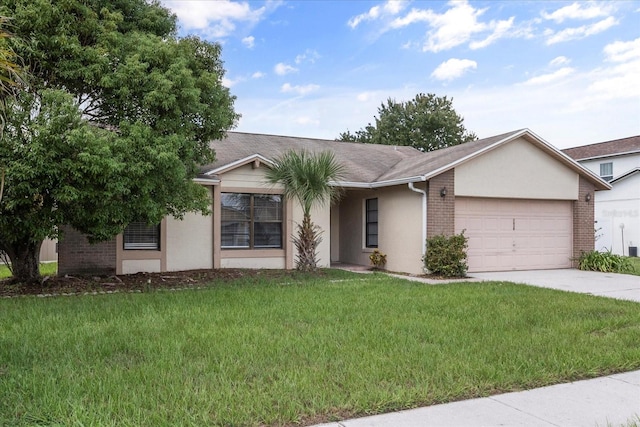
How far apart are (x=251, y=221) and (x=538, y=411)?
1112 centimetres

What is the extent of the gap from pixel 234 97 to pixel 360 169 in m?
5.93

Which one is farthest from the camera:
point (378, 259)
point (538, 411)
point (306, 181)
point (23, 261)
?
point (378, 259)

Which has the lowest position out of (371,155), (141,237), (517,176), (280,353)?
(280,353)

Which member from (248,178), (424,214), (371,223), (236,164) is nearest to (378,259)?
(371,223)

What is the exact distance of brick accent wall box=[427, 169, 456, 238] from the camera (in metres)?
13.4

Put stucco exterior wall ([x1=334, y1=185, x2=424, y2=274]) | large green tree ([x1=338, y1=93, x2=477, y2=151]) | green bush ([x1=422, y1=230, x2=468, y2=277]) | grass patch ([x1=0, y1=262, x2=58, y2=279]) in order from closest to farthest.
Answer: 1. green bush ([x1=422, y1=230, x2=468, y2=277])
2. grass patch ([x1=0, y1=262, x2=58, y2=279])
3. stucco exterior wall ([x1=334, y1=185, x2=424, y2=274])
4. large green tree ([x1=338, y1=93, x2=477, y2=151])

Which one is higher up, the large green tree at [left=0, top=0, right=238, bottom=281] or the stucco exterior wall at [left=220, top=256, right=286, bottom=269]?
the large green tree at [left=0, top=0, right=238, bottom=281]

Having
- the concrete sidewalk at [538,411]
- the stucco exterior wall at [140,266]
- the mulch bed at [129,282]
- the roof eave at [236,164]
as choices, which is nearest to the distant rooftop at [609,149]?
the roof eave at [236,164]

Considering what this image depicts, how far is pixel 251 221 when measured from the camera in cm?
1435

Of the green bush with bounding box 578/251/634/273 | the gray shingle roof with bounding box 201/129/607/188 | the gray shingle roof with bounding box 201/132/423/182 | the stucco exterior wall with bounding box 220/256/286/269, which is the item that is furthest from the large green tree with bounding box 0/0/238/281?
the green bush with bounding box 578/251/634/273

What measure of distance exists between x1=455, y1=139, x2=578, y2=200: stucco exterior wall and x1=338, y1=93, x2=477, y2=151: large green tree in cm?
2459

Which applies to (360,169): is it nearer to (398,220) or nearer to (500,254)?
(398,220)

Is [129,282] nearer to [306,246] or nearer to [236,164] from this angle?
[236,164]

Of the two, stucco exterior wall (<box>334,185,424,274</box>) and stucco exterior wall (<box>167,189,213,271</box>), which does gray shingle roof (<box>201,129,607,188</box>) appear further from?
stucco exterior wall (<box>167,189,213,271</box>)
